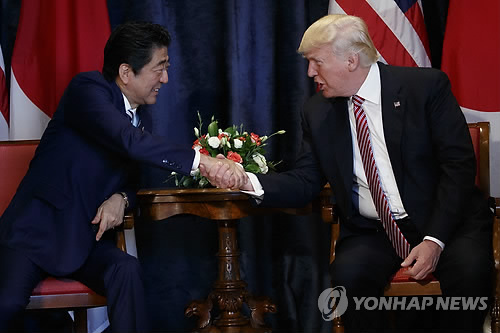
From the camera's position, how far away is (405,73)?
3166 mm

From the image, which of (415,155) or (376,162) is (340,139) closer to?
(376,162)

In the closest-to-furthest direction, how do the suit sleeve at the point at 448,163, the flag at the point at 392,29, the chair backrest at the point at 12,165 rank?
the suit sleeve at the point at 448,163 → the chair backrest at the point at 12,165 → the flag at the point at 392,29

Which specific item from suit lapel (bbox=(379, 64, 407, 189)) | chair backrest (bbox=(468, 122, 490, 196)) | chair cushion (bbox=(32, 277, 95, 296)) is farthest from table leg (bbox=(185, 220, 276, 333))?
chair backrest (bbox=(468, 122, 490, 196))

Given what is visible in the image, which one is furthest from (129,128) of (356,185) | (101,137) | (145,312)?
(356,185)

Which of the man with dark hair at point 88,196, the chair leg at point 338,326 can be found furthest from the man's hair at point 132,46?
the chair leg at point 338,326

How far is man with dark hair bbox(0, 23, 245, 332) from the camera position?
2920 millimetres

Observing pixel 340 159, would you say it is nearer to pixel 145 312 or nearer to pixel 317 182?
pixel 317 182

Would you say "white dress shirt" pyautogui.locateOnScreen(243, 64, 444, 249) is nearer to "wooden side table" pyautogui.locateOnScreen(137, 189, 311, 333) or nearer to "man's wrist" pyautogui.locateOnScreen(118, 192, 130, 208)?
"wooden side table" pyautogui.locateOnScreen(137, 189, 311, 333)

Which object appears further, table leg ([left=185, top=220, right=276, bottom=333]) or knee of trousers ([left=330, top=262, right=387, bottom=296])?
table leg ([left=185, top=220, right=276, bottom=333])

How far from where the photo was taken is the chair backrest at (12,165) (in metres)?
3.56

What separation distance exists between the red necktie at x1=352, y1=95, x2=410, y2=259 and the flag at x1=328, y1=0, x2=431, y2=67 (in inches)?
34.5

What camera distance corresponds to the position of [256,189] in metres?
3.20

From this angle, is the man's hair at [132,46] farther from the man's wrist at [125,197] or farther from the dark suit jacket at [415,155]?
the dark suit jacket at [415,155]

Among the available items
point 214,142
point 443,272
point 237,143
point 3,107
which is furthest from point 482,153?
point 3,107
